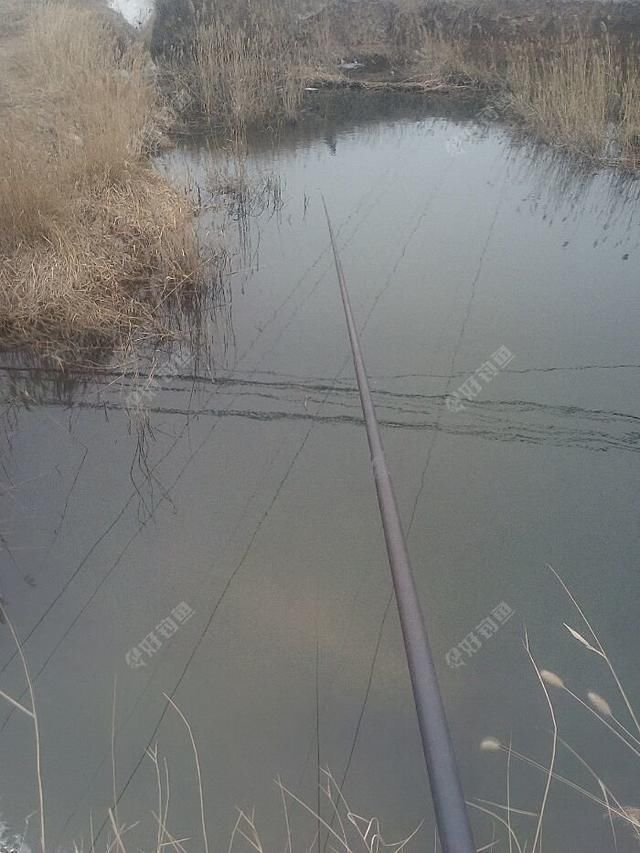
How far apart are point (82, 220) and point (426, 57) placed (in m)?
5.48

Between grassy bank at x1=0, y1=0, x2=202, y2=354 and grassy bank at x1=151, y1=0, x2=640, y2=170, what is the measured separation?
1.53m

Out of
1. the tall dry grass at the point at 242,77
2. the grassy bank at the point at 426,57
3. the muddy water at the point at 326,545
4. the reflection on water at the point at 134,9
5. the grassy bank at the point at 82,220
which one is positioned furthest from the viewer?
the reflection on water at the point at 134,9

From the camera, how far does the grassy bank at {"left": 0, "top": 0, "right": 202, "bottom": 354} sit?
10.6 ft

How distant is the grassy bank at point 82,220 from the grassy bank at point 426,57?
1.53 metres

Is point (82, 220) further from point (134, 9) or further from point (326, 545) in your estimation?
point (134, 9)

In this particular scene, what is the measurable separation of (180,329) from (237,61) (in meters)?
4.02

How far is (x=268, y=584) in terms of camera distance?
213 cm

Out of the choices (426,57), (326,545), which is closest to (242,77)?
(426,57)

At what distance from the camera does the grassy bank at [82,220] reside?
10.6 ft

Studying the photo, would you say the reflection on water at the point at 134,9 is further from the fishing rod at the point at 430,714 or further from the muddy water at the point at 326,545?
the fishing rod at the point at 430,714

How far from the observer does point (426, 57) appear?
7.43 m

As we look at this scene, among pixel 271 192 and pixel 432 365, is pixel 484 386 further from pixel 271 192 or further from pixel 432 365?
pixel 271 192

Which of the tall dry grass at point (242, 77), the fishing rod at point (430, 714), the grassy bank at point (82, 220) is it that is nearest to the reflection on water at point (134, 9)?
the tall dry grass at point (242, 77)

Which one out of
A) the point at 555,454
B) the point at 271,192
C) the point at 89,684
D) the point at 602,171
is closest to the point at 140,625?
the point at 89,684
